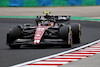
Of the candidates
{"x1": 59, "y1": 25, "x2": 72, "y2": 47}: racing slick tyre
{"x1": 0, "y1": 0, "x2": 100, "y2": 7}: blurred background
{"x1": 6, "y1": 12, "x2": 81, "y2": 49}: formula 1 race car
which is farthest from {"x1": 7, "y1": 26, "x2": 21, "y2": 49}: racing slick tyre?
{"x1": 0, "y1": 0, "x2": 100, "y2": 7}: blurred background

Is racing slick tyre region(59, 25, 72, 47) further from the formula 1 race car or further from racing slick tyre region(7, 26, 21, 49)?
racing slick tyre region(7, 26, 21, 49)

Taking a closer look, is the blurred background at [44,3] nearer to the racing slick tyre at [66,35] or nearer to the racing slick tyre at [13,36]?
the racing slick tyre at [66,35]

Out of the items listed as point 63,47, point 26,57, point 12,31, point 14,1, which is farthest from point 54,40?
point 14,1

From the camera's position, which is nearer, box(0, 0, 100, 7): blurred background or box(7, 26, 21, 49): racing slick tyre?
box(7, 26, 21, 49): racing slick tyre

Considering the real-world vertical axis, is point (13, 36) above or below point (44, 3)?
below

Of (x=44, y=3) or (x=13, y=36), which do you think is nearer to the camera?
(x=13, y=36)

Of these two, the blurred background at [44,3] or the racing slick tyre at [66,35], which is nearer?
the racing slick tyre at [66,35]

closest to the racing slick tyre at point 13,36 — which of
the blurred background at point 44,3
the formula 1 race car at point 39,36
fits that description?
the formula 1 race car at point 39,36

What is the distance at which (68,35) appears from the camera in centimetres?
1177

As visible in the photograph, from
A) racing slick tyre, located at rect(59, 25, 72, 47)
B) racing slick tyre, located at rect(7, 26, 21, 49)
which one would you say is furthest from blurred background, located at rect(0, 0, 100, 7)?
racing slick tyre, located at rect(7, 26, 21, 49)

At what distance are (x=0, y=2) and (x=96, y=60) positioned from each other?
26.8 m

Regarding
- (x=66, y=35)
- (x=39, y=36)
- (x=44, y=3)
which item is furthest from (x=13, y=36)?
(x=44, y=3)

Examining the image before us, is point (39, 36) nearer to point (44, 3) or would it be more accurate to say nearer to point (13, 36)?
point (13, 36)

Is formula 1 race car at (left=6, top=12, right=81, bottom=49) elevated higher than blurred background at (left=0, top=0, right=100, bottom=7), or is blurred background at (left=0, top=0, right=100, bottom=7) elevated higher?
blurred background at (left=0, top=0, right=100, bottom=7)
